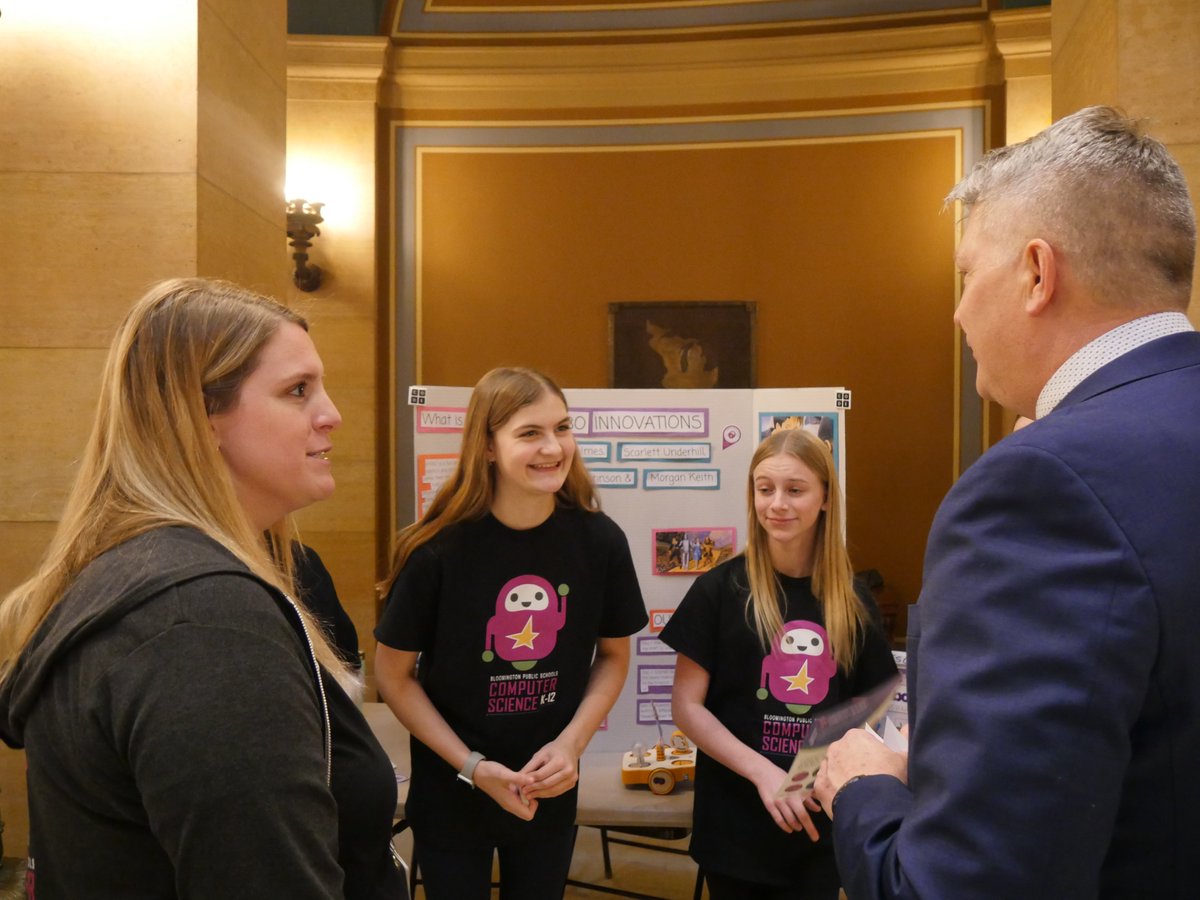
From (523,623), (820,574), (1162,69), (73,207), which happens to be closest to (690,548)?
(820,574)

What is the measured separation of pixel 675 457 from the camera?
12.4 ft

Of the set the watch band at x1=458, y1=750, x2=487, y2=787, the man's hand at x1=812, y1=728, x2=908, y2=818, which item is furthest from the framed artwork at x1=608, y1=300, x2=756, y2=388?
the man's hand at x1=812, y1=728, x2=908, y2=818

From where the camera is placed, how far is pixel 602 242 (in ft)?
20.9

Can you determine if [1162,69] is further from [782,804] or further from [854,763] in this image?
[854,763]

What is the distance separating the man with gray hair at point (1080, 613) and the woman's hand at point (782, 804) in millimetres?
1139

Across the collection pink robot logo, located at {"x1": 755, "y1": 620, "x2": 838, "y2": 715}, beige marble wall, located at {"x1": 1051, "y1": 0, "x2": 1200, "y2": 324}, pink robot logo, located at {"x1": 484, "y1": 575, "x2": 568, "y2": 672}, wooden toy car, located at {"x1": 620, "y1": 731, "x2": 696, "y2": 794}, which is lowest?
wooden toy car, located at {"x1": 620, "y1": 731, "x2": 696, "y2": 794}

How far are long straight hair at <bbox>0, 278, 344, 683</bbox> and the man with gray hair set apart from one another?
653 mm

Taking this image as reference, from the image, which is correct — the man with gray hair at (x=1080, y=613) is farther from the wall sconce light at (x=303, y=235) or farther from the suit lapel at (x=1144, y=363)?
the wall sconce light at (x=303, y=235)

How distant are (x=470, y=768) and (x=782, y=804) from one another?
2.18 feet

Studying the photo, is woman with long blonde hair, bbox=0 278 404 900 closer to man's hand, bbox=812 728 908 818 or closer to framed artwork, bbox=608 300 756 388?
man's hand, bbox=812 728 908 818

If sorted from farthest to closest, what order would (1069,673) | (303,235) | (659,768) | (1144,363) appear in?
(303,235) < (659,768) < (1144,363) < (1069,673)

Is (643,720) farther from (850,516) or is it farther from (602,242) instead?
(602,242)

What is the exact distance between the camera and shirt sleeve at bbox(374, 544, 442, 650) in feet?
7.32

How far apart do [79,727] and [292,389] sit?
47 cm
